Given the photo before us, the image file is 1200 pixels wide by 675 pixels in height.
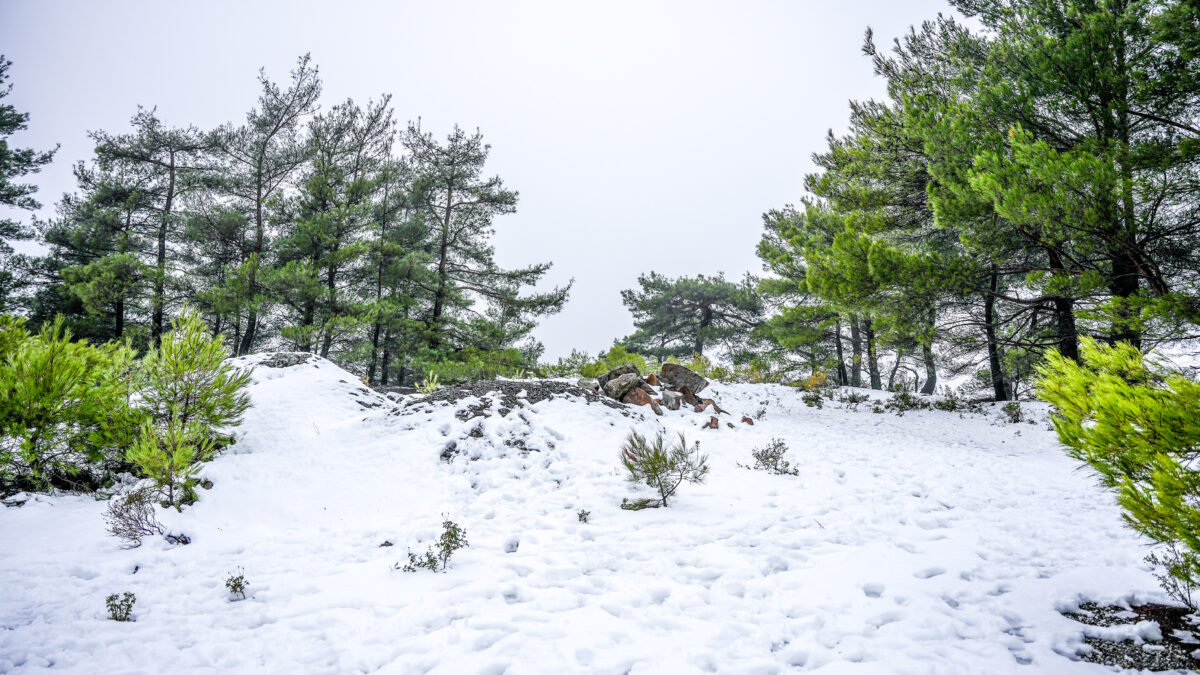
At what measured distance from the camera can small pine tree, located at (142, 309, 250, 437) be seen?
15.7 ft

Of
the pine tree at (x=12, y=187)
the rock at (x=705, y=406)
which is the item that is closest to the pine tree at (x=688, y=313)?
the rock at (x=705, y=406)

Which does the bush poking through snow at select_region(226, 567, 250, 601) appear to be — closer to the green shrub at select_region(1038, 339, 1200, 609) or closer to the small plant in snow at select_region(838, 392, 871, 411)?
the green shrub at select_region(1038, 339, 1200, 609)

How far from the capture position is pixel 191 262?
57.5 feet

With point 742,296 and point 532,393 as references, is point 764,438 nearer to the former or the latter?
point 532,393

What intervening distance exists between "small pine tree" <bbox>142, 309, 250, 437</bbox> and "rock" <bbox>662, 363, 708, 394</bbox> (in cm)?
847

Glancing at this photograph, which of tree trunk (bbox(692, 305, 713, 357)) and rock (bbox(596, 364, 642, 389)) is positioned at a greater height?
tree trunk (bbox(692, 305, 713, 357))

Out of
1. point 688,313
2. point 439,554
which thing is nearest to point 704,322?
point 688,313

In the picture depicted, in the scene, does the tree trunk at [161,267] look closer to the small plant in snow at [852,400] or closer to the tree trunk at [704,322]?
the small plant in snow at [852,400]

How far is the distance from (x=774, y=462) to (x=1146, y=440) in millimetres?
4511

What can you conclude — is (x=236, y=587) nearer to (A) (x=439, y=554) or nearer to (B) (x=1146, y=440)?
(A) (x=439, y=554)

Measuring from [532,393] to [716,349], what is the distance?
17829 mm

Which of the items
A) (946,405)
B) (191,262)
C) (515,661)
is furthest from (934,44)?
(191,262)

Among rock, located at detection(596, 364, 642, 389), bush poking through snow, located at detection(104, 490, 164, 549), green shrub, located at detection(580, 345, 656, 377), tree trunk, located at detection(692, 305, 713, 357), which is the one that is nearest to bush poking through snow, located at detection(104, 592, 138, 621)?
bush poking through snow, located at detection(104, 490, 164, 549)

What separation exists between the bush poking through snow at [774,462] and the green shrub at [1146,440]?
3.64 metres
